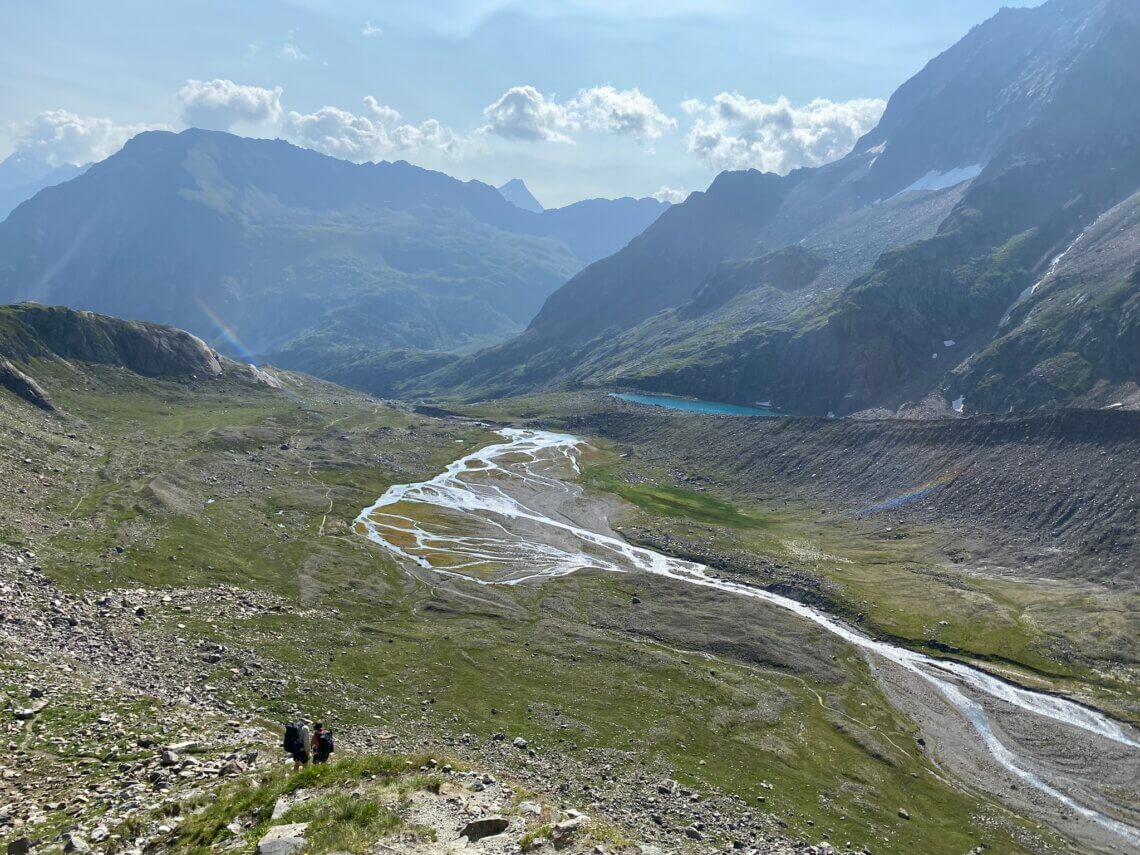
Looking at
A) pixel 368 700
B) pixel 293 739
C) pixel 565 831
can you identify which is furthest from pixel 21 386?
pixel 565 831

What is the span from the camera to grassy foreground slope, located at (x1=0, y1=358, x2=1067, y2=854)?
192ft

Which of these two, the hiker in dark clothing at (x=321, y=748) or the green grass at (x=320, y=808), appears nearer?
the green grass at (x=320, y=808)

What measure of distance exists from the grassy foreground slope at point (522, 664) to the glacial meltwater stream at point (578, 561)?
758 centimetres

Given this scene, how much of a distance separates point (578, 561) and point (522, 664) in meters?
48.8

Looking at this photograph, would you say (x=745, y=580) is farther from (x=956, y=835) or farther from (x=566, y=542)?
(x=956, y=835)

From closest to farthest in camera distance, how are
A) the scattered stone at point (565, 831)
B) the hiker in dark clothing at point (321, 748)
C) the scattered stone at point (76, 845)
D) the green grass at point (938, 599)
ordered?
the scattered stone at point (565, 831)
the scattered stone at point (76, 845)
the hiker in dark clothing at point (321, 748)
the green grass at point (938, 599)

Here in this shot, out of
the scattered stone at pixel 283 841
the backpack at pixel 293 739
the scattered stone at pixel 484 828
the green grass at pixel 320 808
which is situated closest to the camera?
the scattered stone at pixel 283 841

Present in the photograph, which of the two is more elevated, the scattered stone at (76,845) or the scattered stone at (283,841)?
the scattered stone at (283,841)

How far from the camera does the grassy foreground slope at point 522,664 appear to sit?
58.4 metres

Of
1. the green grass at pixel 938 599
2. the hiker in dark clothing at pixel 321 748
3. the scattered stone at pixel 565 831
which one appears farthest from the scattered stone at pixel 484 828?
the green grass at pixel 938 599

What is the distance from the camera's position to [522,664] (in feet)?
274

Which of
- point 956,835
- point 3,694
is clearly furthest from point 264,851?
point 956,835

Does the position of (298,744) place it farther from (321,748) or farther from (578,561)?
(578,561)

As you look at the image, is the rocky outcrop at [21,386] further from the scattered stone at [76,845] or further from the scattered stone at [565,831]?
the scattered stone at [565,831]
